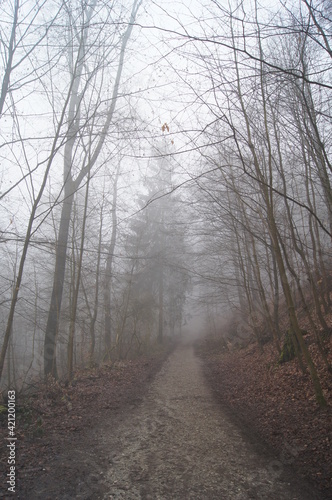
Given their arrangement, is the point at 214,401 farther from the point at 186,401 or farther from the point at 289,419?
the point at 289,419

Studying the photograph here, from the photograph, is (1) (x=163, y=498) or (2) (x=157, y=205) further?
(2) (x=157, y=205)

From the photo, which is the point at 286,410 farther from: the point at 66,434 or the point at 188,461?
the point at 66,434

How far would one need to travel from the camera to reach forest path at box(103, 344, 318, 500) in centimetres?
280

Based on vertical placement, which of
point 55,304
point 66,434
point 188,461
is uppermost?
point 55,304

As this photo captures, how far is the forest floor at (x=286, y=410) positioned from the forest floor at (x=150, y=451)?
0.03 meters

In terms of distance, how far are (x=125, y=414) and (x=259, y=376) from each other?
4.08m

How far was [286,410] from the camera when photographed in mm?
4883

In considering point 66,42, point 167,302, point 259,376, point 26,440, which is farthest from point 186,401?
point 167,302

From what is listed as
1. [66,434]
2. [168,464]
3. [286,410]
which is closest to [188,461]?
[168,464]

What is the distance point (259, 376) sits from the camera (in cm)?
769

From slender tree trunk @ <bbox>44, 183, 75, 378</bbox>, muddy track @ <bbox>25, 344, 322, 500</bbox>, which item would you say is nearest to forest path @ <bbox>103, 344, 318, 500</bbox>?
muddy track @ <bbox>25, 344, 322, 500</bbox>

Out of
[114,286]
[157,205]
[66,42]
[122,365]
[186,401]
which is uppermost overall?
[157,205]

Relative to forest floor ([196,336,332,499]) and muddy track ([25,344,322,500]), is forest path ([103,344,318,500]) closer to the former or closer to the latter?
muddy track ([25,344,322,500])

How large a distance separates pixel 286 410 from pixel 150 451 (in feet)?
8.44
